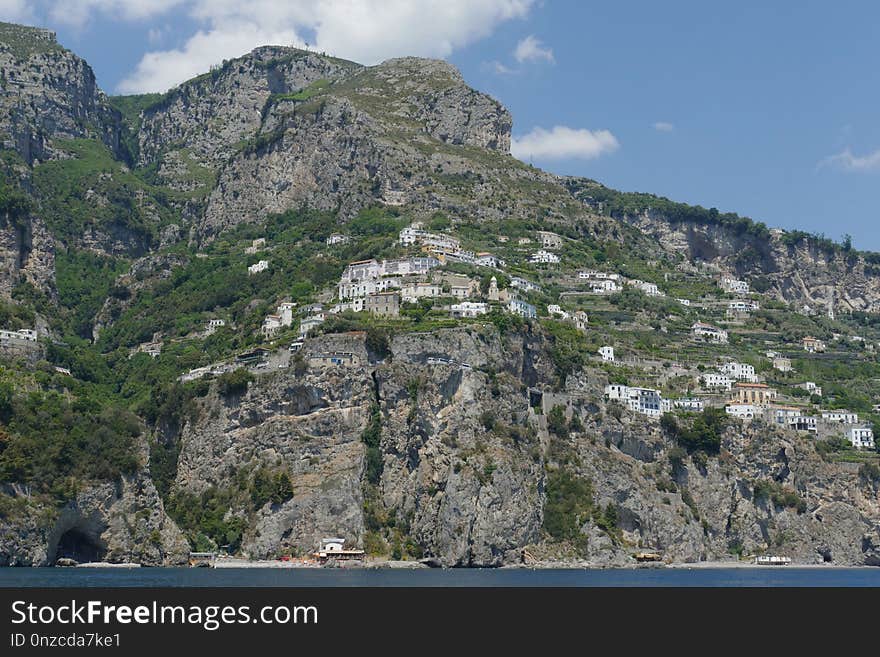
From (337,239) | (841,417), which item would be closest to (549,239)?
(337,239)

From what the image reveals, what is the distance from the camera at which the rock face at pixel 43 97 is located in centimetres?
16538

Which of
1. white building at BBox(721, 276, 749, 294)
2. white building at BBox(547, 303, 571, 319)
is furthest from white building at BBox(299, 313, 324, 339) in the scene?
white building at BBox(721, 276, 749, 294)

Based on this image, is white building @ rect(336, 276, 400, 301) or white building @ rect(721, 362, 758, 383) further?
white building @ rect(721, 362, 758, 383)

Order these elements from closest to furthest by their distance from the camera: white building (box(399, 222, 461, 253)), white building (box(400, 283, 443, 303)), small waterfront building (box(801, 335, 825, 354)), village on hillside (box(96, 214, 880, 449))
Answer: village on hillside (box(96, 214, 880, 449)) → white building (box(400, 283, 443, 303)) → white building (box(399, 222, 461, 253)) → small waterfront building (box(801, 335, 825, 354))

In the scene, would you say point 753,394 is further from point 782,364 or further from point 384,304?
point 384,304

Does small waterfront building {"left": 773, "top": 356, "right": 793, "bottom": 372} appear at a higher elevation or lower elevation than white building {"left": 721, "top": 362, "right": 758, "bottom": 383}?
higher

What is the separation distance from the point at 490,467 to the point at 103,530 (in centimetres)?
2562

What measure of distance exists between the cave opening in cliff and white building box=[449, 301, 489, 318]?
3490cm

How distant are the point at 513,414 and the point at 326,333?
15.7 metres

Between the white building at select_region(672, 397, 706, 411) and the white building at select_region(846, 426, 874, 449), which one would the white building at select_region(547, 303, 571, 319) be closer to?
the white building at select_region(672, 397, 706, 411)

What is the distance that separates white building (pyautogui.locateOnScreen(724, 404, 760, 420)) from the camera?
366 ft

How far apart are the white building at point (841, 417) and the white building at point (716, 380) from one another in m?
8.50

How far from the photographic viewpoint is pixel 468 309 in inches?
4294
